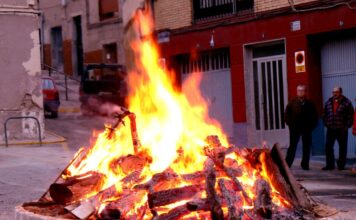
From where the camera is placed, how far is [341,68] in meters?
17.7

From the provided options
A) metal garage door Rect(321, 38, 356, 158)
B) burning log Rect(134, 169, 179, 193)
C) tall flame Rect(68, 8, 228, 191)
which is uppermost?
metal garage door Rect(321, 38, 356, 158)

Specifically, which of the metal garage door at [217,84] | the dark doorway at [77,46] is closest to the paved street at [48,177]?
the metal garage door at [217,84]

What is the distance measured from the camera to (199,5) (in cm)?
2161

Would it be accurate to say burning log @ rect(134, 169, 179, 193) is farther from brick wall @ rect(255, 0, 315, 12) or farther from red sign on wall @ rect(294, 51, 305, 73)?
brick wall @ rect(255, 0, 315, 12)

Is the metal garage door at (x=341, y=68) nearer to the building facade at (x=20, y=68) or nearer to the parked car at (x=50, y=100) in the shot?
the building facade at (x=20, y=68)

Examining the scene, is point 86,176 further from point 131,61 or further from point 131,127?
point 131,61

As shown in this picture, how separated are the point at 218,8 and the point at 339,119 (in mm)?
6201

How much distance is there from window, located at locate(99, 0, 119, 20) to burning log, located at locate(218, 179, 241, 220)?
94.2 feet

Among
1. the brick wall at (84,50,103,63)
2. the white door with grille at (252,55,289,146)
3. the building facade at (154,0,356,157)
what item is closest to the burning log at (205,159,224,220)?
the building facade at (154,0,356,157)

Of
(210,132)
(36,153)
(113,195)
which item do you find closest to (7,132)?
(36,153)

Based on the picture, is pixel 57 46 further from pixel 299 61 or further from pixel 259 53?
pixel 299 61

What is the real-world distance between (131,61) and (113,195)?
2443 centimetres

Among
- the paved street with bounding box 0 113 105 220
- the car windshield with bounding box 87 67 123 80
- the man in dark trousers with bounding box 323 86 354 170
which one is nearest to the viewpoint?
the paved street with bounding box 0 113 105 220

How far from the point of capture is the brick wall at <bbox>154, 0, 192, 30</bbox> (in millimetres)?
21781
